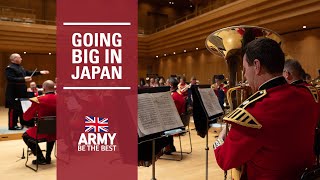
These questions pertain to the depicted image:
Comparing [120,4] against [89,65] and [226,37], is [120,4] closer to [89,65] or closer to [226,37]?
[89,65]

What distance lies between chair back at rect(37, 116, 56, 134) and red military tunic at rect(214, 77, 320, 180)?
11.1 feet

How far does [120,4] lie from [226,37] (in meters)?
13.5

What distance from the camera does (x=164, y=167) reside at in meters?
4.60

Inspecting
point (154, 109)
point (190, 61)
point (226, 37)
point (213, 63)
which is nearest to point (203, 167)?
point (154, 109)

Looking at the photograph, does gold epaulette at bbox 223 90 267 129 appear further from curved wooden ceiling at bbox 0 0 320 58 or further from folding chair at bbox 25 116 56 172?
curved wooden ceiling at bbox 0 0 320 58

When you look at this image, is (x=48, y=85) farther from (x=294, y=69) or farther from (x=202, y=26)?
(x=202, y=26)

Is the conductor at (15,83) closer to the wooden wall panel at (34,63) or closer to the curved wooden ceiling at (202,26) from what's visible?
the curved wooden ceiling at (202,26)

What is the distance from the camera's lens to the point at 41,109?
15.3ft

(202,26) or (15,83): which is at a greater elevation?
(202,26)

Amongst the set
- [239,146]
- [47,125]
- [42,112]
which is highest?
[239,146]

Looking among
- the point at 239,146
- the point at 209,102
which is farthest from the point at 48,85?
the point at 239,146

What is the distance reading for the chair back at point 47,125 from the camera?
4289 millimetres

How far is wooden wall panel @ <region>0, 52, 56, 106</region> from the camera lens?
16.8 metres

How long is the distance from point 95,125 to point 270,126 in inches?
177
